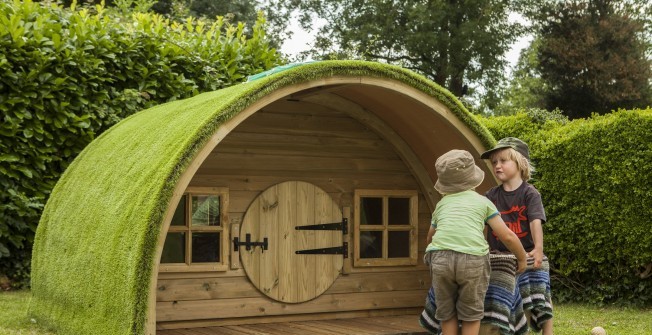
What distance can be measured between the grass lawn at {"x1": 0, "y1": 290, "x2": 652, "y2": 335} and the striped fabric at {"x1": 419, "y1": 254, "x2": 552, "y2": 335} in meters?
1.67

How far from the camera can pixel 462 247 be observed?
523 cm

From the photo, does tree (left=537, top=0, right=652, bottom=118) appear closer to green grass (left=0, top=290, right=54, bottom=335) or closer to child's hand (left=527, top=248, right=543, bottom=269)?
green grass (left=0, top=290, right=54, bottom=335)

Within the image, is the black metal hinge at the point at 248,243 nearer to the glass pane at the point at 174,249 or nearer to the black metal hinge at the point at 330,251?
the black metal hinge at the point at 330,251

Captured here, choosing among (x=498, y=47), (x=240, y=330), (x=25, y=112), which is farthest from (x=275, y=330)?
(x=498, y=47)

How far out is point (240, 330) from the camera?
23.7 ft

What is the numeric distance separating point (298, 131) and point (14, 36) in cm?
312

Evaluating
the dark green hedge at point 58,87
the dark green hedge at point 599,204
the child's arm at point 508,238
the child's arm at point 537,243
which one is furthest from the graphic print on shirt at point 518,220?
the dark green hedge at point 58,87

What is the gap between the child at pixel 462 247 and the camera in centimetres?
523

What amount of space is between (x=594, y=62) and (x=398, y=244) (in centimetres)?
1861

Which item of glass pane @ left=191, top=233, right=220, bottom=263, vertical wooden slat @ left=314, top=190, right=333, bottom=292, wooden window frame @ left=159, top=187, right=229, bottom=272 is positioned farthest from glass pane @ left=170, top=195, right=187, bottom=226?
vertical wooden slat @ left=314, top=190, right=333, bottom=292

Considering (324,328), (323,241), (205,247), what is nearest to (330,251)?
(323,241)

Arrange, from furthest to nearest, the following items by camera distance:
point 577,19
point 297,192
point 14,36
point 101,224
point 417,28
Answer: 1. point 417,28
2. point 577,19
3. point 14,36
4. point 297,192
5. point 101,224

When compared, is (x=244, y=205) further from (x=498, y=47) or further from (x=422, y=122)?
(x=498, y=47)

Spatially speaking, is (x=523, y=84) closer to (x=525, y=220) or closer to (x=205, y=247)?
(x=205, y=247)
